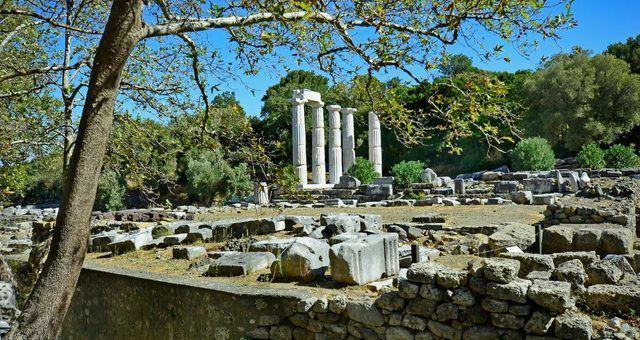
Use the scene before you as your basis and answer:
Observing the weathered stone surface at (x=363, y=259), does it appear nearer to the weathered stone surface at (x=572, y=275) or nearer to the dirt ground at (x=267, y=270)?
the dirt ground at (x=267, y=270)

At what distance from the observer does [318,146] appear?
3406cm

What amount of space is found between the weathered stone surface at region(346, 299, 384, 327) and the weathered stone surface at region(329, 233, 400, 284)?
1013 mm

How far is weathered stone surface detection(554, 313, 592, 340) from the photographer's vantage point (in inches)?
165

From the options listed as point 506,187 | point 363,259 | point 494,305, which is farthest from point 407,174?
point 494,305

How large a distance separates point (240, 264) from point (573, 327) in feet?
16.1

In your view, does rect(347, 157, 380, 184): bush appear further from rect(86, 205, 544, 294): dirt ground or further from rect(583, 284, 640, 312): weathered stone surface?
rect(583, 284, 640, 312): weathered stone surface

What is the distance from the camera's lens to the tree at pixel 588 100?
34781mm

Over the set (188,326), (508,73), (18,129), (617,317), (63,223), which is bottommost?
(188,326)

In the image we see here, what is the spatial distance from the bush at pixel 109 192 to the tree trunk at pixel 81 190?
3259 centimetres

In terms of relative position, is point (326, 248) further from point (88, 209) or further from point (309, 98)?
point (309, 98)

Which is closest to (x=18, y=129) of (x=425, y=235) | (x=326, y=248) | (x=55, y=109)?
(x=55, y=109)

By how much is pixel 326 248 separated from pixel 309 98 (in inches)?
995

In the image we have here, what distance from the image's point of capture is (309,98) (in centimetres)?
3259

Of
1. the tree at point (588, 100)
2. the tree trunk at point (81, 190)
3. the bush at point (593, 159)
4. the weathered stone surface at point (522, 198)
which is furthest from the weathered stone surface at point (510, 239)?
the tree at point (588, 100)
